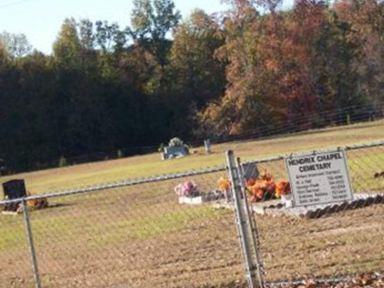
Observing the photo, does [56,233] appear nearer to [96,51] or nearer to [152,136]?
[152,136]

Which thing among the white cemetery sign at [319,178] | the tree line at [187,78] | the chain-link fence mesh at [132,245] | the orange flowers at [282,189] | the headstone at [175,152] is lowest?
the chain-link fence mesh at [132,245]

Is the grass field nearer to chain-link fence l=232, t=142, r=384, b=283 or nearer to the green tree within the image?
chain-link fence l=232, t=142, r=384, b=283

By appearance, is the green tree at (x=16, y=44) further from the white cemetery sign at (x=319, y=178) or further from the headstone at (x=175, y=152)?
the white cemetery sign at (x=319, y=178)

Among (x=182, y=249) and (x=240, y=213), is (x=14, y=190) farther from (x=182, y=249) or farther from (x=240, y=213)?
(x=240, y=213)

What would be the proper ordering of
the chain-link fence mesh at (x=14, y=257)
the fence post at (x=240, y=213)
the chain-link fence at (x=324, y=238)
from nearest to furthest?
the fence post at (x=240, y=213), the chain-link fence at (x=324, y=238), the chain-link fence mesh at (x=14, y=257)

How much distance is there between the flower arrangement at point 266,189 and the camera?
63.6ft

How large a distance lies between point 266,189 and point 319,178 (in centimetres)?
1125

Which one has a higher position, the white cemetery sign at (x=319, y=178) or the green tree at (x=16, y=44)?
the green tree at (x=16, y=44)

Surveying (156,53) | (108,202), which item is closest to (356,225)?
(108,202)

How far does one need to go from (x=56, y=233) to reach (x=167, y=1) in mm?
83568

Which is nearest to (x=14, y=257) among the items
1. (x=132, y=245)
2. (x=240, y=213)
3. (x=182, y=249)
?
(x=132, y=245)

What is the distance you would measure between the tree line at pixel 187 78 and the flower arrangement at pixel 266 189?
2003 inches

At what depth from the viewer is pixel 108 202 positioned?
27.3m

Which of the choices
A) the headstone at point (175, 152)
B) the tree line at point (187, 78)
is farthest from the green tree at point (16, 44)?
the headstone at point (175, 152)
